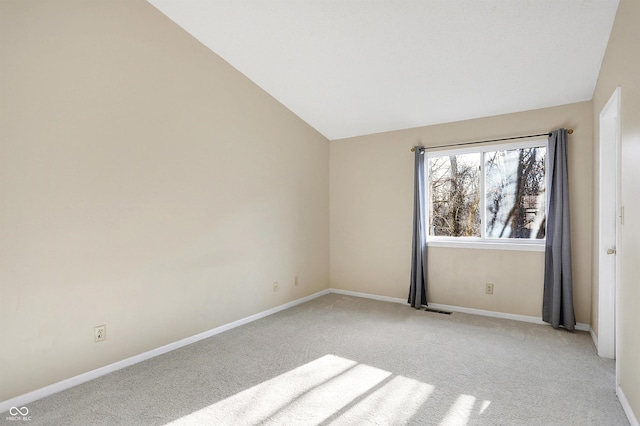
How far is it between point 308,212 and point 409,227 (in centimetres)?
136

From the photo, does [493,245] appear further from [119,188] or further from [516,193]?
[119,188]

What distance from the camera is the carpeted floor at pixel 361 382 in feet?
6.88

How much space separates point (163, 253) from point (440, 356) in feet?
8.31

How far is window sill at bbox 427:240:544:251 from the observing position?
381 centimetres

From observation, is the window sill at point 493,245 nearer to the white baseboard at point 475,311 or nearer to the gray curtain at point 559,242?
the gray curtain at point 559,242

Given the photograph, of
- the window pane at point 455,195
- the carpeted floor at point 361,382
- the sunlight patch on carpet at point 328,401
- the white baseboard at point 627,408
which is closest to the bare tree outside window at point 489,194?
the window pane at point 455,195

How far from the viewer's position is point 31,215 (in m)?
2.31

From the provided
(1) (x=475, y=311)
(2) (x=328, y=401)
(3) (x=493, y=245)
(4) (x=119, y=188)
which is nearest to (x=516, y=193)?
(3) (x=493, y=245)

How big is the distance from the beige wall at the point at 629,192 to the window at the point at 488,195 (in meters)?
1.57

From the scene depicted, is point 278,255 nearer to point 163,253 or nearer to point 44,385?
point 163,253

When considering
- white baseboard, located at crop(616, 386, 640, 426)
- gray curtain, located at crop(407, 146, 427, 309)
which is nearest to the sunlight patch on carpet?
white baseboard, located at crop(616, 386, 640, 426)

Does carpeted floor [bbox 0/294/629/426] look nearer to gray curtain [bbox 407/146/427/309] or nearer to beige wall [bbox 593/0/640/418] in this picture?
beige wall [bbox 593/0/640/418]

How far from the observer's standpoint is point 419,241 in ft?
14.3

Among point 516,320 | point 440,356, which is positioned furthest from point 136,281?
point 516,320
